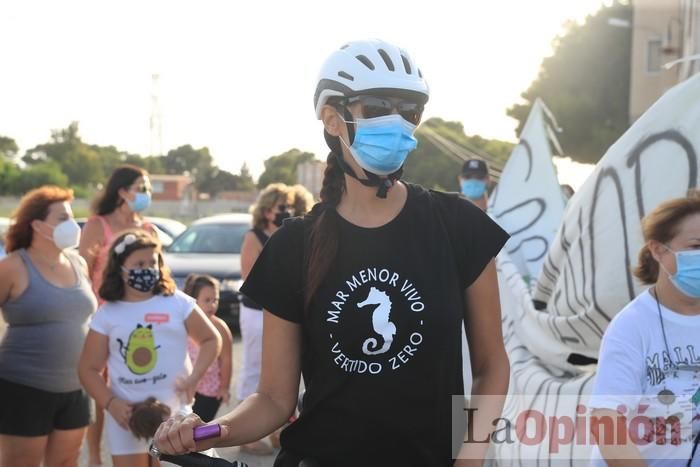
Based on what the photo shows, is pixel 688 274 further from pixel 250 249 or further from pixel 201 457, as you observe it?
pixel 250 249

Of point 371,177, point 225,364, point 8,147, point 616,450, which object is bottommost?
point 8,147

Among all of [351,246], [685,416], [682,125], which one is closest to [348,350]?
[351,246]

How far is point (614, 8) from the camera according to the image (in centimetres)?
3850

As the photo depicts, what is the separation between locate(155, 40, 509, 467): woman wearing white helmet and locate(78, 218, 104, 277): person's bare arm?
3961 millimetres

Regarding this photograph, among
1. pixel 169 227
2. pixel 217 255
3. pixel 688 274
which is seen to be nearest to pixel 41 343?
pixel 688 274

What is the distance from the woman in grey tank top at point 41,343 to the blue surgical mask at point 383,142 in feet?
9.78

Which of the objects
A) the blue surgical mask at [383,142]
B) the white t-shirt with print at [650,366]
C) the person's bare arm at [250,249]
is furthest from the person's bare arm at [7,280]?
the white t-shirt with print at [650,366]

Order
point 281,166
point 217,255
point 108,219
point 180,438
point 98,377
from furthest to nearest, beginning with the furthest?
point 281,166 < point 217,255 < point 108,219 < point 98,377 < point 180,438

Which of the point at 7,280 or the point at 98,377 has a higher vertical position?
the point at 7,280

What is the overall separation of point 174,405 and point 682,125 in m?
2.75

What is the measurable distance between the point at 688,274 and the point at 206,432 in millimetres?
1681

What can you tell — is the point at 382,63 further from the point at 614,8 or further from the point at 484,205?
the point at 614,8

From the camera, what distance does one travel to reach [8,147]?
7806 cm

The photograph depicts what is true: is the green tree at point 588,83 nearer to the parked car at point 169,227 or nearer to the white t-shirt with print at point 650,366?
the parked car at point 169,227
